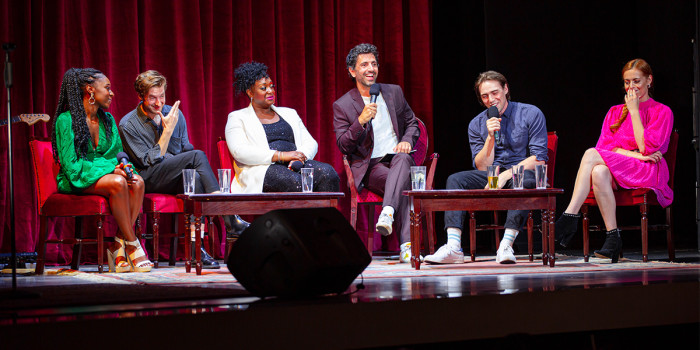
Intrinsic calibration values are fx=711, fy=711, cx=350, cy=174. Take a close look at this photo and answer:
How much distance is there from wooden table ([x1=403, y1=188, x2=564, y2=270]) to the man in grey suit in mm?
655

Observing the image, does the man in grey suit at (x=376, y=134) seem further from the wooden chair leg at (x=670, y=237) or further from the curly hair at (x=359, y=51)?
the wooden chair leg at (x=670, y=237)

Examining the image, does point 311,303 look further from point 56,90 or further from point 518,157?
point 56,90

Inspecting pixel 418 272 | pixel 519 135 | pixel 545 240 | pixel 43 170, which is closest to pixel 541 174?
pixel 545 240

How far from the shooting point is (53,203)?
13.2 feet

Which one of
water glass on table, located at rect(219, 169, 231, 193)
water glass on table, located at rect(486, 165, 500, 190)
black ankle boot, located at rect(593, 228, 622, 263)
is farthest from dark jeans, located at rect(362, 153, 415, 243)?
black ankle boot, located at rect(593, 228, 622, 263)

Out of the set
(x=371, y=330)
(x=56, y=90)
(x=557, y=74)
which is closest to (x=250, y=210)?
(x=371, y=330)

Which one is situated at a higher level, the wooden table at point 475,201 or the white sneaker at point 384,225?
the wooden table at point 475,201

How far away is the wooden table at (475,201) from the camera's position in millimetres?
3596

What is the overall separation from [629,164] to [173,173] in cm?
278

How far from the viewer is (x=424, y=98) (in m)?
5.62

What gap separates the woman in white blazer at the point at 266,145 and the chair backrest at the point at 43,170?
3.49 ft

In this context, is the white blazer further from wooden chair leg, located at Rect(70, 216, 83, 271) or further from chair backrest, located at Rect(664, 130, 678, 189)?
chair backrest, located at Rect(664, 130, 678, 189)

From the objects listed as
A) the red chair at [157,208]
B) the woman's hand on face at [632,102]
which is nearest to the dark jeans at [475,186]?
the woman's hand on face at [632,102]

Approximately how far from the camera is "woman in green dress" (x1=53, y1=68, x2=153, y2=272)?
397cm
